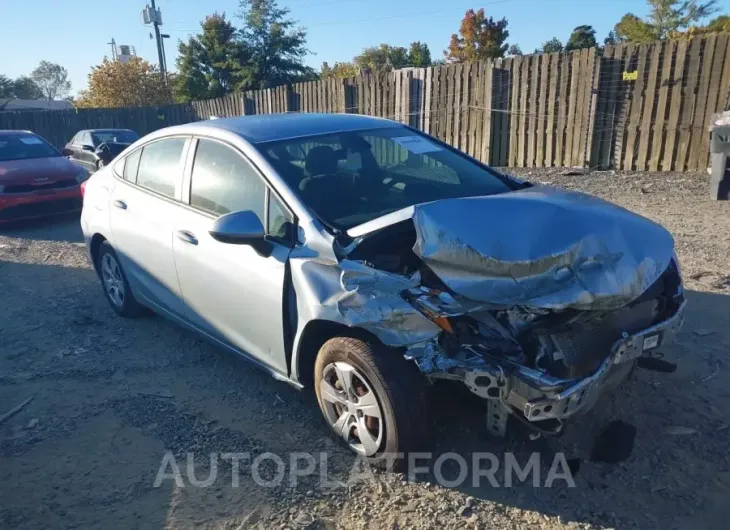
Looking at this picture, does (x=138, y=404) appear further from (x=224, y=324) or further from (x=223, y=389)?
(x=224, y=324)

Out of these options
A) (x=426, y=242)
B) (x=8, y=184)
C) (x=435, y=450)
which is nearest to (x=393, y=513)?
(x=435, y=450)

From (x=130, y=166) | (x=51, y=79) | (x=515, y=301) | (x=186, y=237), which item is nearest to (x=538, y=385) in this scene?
(x=515, y=301)

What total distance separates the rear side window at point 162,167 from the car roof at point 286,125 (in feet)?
0.51

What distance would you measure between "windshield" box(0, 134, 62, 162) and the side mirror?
874 centimetres

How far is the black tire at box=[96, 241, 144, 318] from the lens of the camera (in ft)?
16.9

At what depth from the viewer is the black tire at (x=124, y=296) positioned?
5164 mm

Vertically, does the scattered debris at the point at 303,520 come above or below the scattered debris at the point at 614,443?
below

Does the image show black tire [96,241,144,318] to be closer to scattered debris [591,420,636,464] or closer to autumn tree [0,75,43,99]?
scattered debris [591,420,636,464]

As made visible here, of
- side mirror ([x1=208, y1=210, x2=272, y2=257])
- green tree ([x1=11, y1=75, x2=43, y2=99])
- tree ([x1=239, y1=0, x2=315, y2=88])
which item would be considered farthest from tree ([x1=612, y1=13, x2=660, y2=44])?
green tree ([x1=11, y1=75, x2=43, y2=99])

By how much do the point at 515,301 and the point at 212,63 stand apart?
32.7 meters

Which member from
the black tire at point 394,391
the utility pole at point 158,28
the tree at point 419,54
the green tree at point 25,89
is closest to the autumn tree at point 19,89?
the green tree at point 25,89

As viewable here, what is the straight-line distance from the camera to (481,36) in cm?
4303

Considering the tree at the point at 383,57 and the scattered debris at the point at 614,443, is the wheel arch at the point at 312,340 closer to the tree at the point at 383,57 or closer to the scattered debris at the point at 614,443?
the scattered debris at the point at 614,443

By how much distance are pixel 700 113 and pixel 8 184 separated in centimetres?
1155
